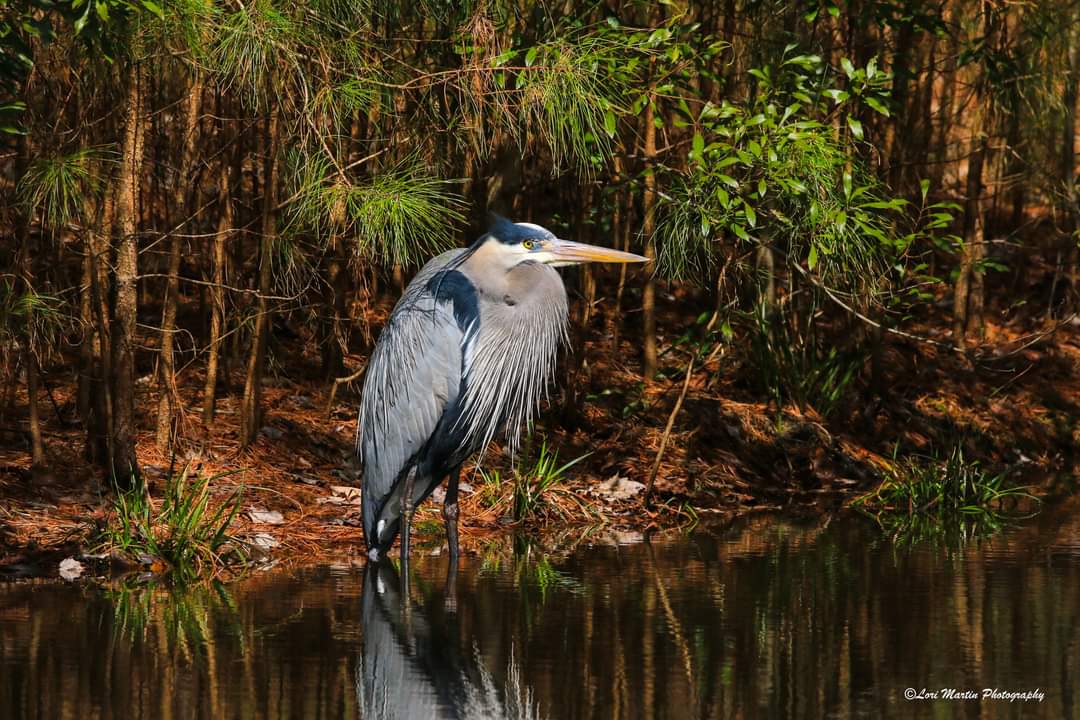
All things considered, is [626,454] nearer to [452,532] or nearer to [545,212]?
[452,532]

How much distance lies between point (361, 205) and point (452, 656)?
256 cm

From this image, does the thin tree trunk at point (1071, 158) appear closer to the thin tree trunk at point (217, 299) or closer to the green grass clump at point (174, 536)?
the thin tree trunk at point (217, 299)

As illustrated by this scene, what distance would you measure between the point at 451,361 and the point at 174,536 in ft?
5.46

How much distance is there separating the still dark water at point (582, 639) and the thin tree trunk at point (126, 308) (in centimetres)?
125

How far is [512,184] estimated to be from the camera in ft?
32.6

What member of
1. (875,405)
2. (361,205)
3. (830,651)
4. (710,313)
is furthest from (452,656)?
(875,405)

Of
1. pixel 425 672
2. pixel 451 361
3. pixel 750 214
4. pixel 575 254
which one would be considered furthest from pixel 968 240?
pixel 425 672

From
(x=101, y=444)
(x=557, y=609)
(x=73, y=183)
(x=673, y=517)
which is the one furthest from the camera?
(x=673, y=517)

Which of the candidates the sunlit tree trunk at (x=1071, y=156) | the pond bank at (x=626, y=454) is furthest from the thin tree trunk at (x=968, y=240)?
the sunlit tree trunk at (x=1071, y=156)

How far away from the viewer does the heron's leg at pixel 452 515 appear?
772cm

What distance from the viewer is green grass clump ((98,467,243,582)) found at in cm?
734

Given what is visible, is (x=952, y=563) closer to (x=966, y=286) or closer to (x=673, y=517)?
(x=673, y=517)

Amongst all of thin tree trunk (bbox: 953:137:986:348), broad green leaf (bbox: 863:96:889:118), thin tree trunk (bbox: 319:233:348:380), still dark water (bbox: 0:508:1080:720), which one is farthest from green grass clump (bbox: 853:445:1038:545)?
thin tree trunk (bbox: 319:233:348:380)

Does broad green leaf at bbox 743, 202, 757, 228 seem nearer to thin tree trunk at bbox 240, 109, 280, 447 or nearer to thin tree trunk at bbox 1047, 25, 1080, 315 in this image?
thin tree trunk at bbox 240, 109, 280, 447
